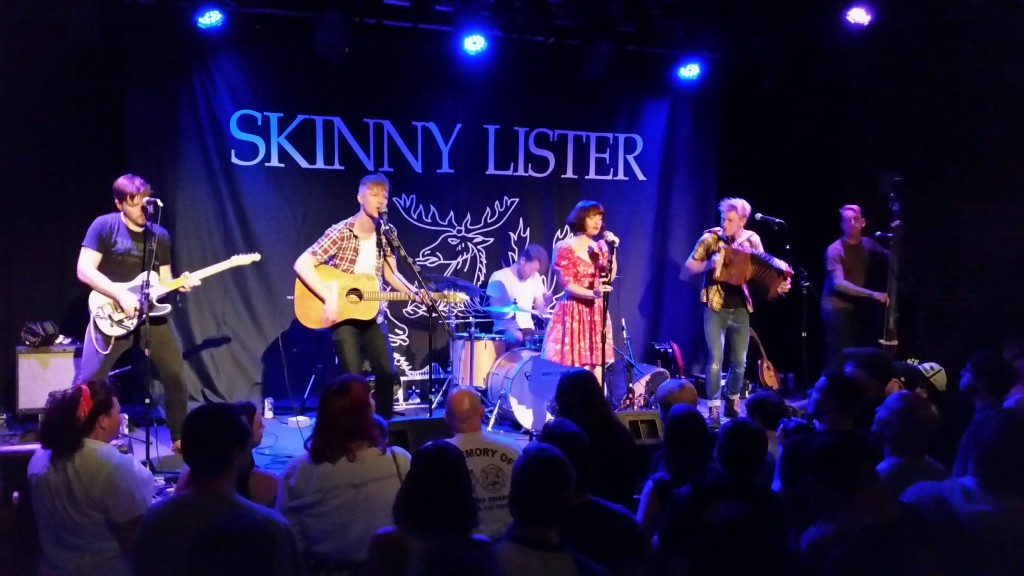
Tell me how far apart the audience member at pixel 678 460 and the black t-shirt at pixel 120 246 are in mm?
4686

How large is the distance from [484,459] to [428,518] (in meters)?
1.30

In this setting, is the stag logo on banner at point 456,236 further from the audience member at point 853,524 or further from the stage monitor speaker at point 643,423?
the audience member at point 853,524

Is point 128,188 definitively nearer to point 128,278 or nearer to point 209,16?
point 128,278

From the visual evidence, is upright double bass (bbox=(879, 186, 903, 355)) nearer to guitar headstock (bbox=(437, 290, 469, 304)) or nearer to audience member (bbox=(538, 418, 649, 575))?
guitar headstock (bbox=(437, 290, 469, 304))

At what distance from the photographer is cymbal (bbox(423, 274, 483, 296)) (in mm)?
8279

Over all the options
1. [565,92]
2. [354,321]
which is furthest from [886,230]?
[354,321]

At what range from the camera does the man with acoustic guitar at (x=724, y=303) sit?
27.8 ft

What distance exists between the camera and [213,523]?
244 centimetres

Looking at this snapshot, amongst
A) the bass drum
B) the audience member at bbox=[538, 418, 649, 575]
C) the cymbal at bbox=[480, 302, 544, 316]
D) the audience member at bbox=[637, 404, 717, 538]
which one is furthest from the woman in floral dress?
the audience member at bbox=[538, 418, 649, 575]

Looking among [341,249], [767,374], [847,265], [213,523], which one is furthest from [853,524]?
[767,374]

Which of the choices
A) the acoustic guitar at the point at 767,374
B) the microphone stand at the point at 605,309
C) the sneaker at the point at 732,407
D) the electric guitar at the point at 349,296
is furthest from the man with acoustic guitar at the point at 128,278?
the acoustic guitar at the point at 767,374

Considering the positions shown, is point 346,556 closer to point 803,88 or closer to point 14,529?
point 14,529

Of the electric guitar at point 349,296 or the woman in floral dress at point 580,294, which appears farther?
the woman in floral dress at point 580,294

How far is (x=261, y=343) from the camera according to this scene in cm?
877
